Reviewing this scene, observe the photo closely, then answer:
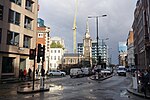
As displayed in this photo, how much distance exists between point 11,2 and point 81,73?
2550cm

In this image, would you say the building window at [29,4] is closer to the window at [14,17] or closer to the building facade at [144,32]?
the window at [14,17]

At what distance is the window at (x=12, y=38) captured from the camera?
1519 inches

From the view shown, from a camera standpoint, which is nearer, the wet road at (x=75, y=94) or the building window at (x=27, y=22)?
the wet road at (x=75, y=94)

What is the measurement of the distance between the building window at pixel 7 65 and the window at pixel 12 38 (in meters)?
2.69

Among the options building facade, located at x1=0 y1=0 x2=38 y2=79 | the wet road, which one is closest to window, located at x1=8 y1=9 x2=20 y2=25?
building facade, located at x1=0 y1=0 x2=38 y2=79

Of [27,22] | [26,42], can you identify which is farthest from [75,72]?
[27,22]

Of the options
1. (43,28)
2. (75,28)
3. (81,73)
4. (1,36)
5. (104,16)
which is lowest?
(81,73)

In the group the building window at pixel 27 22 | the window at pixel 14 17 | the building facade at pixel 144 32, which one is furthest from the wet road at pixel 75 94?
the building facade at pixel 144 32

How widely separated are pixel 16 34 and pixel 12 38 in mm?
1591

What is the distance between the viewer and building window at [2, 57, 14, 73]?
3725 centimetres

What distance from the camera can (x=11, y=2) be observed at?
1543 inches

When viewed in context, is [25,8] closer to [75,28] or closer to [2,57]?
[2,57]

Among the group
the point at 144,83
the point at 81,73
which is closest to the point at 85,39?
the point at 81,73

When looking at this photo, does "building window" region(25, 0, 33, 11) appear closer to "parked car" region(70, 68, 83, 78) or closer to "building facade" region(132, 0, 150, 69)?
"parked car" region(70, 68, 83, 78)
